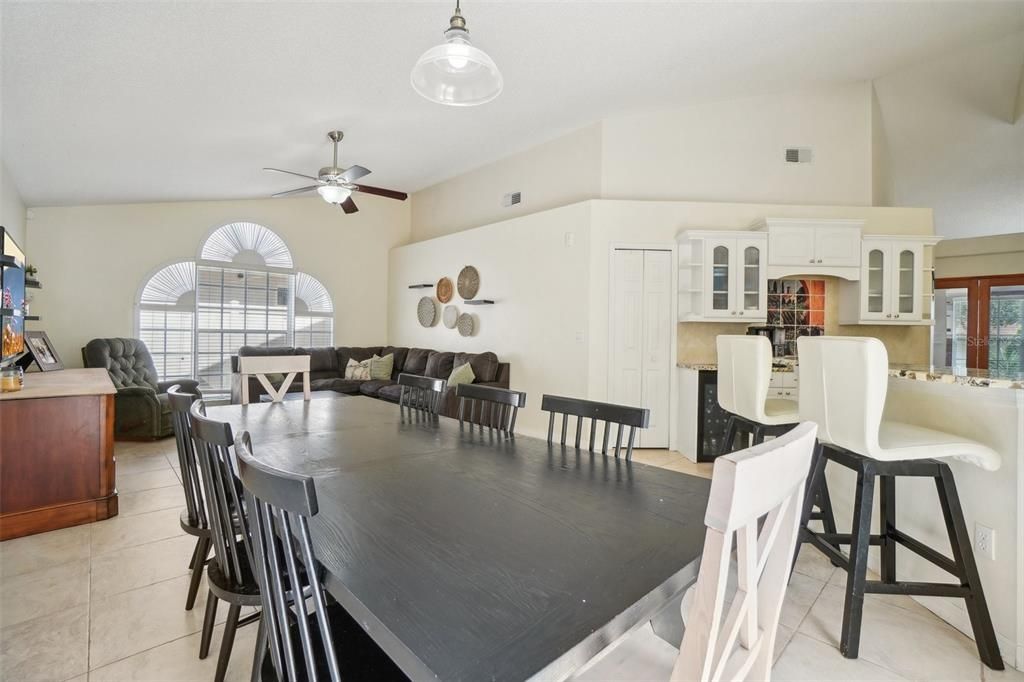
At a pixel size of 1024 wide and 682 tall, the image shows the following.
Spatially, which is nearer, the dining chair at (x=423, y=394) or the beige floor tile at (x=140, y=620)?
the beige floor tile at (x=140, y=620)

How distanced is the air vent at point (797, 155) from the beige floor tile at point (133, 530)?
6323 mm

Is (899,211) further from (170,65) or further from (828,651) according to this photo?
(170,65)

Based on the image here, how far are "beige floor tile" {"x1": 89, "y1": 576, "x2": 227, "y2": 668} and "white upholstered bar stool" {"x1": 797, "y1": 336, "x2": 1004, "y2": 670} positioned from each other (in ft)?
8.65

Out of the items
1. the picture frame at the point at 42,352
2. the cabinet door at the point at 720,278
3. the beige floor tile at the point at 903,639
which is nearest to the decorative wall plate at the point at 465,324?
the cabinet door at the point at 720,278

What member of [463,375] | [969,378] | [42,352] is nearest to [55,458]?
[42,352]

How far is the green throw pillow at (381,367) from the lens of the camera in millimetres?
6773

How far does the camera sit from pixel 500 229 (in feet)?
19.4

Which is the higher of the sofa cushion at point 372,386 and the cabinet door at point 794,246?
the cabinet door at point 794,246

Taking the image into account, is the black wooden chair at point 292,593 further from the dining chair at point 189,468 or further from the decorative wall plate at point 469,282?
the decorative wall plate at point 469,282

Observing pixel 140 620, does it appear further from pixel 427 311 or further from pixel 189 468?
pixel 427 311

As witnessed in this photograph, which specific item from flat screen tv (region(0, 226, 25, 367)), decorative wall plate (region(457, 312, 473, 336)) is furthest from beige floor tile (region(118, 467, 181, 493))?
decorative wall plate (region(457, 312, 473, 336))

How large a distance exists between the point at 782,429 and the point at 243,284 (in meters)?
6.76

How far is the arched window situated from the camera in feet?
19.6

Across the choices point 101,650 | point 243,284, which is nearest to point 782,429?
point 101,650
